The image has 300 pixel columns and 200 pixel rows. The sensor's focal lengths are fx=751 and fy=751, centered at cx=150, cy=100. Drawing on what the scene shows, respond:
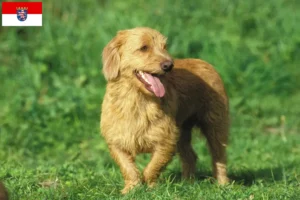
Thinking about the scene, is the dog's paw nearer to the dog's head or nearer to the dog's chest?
the dog's chest

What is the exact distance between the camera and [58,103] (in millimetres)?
10258

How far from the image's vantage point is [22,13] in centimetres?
1115

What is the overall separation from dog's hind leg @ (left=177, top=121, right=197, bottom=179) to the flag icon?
4.01 meters

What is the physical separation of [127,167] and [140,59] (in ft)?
3.21

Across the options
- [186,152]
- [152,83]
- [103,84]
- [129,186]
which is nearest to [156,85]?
[152,83]

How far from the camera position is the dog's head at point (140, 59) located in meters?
6.55

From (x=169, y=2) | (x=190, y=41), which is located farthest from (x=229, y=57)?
(x=169, y=2)

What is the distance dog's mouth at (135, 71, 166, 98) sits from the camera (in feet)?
21.5

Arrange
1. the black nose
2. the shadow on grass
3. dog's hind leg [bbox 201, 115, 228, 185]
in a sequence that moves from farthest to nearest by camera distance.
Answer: dog's hind leg [bbox 201, 115, 228, 185]
the shadow on grass
the black nose

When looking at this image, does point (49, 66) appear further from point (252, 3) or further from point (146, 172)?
point (146, 172)

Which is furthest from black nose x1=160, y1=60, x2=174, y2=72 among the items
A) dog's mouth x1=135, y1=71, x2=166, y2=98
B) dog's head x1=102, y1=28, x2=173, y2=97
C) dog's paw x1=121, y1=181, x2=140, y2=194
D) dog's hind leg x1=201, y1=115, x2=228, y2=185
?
dog's hind leg x1=201, y1=115, x2=228, y2=185

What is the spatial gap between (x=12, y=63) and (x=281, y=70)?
4.21 metres

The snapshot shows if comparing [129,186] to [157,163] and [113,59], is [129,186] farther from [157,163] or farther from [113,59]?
[113,59]

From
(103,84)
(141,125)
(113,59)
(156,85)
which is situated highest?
(113,59)
